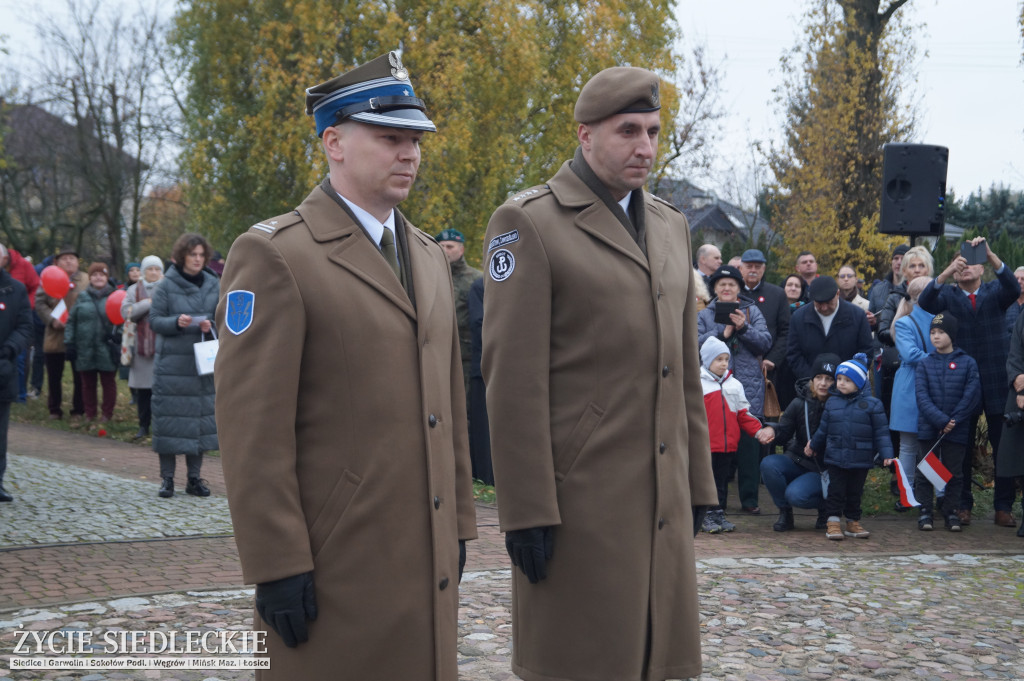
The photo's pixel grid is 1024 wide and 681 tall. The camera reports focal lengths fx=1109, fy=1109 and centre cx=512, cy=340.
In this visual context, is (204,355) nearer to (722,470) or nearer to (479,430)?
(479,430)

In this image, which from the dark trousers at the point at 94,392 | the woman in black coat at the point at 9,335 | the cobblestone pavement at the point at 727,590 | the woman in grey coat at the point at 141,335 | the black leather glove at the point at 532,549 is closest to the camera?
the black leather glove at the point at 532,549

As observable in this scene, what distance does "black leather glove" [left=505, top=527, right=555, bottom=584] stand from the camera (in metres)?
3.45

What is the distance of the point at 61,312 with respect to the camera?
14.9 m

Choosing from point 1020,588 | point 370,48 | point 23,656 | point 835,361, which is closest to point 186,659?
point 23,656

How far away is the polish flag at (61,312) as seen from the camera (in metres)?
14.8

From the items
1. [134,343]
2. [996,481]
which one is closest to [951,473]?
[996,481]

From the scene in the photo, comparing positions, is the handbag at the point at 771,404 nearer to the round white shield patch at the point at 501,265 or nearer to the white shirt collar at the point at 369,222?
the round white shield patch at the point at 501,265

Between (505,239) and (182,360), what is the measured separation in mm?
6356

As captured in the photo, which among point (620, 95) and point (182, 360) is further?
point (182, 360)

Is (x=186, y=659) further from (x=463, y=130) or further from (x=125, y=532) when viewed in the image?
(x=463, y=130)

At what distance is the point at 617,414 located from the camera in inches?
138

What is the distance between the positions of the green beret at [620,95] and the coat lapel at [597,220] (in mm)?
209

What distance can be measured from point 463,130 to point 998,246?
910cm

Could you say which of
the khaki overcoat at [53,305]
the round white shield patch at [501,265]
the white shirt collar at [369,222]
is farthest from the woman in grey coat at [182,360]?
the white shirt collar at [369,222]
